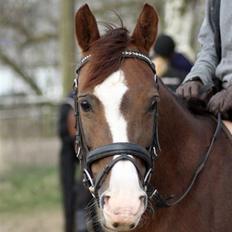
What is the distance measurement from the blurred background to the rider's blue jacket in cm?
51

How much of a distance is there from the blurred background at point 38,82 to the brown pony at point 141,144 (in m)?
0.45

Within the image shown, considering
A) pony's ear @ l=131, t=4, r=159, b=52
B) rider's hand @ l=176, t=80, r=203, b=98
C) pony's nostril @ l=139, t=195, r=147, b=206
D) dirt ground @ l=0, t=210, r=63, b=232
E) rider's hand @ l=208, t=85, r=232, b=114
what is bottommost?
pony's nostril @ l=139, t=195, r=147, b=206

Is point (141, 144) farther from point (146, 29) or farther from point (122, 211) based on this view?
point (146, 29)

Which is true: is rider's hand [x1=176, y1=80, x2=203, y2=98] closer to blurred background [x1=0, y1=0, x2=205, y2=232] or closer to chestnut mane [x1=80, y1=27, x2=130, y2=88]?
blurred background [x1=0, y1=0, x2=205, y2=232]

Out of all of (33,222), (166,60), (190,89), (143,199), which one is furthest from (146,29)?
(33,222)

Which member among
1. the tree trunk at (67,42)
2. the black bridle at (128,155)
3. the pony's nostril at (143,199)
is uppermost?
the tree trunk at (67,42)

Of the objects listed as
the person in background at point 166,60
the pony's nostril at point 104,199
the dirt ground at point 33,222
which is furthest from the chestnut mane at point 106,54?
the dirt ground at point 33,222

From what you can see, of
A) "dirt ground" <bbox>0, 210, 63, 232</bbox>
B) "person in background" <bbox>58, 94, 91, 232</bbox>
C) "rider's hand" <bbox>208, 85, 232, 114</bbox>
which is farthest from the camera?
"dirt ground" <bbox>0, 210, 63, 232</bbox>

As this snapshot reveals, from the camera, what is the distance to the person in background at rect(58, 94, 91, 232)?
9.16 m

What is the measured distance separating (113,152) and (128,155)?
0.25 ft

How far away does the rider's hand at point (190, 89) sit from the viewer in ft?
15.2

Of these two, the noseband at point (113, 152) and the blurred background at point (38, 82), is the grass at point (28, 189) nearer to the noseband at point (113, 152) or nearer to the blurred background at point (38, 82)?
the blurred background at point (38, 82)

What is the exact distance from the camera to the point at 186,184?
4.29m

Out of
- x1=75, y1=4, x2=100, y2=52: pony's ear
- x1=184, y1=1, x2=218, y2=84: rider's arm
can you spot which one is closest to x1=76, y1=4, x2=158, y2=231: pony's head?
x1=75, y1=4, x2=100, y2=52: pony's ear
